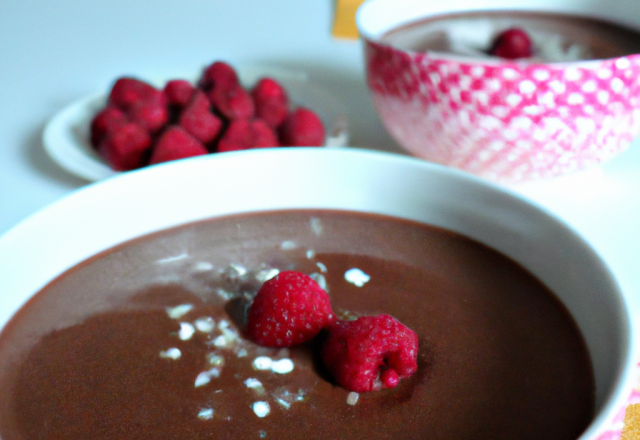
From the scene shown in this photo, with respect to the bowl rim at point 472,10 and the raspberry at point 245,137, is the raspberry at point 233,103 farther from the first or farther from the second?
the bowl rim at point 472,10

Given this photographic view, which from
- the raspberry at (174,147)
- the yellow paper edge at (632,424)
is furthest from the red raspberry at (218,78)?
the yellow paper edge at (632,424)

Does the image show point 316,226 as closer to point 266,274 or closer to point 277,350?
point 266,274

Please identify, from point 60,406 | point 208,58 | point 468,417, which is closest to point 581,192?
point 468,417

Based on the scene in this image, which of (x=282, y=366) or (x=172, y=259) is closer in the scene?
(x=282, y=366)

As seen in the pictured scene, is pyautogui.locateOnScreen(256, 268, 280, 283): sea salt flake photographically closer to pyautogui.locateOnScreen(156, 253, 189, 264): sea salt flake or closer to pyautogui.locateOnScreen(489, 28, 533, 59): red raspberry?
pyautogui.locateOnScreen(156, 253, 189, 264): sea salt flake

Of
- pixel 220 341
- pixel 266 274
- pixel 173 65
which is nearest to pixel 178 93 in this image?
pixel 173 65
